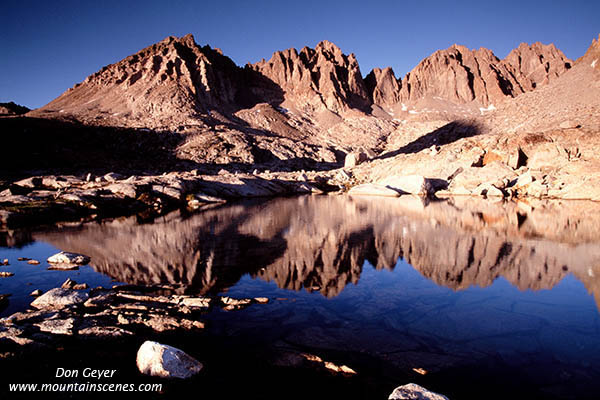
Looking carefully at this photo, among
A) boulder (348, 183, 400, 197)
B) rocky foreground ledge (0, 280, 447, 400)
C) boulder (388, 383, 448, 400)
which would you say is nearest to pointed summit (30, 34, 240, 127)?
boulder (348, 183, 400, 197)

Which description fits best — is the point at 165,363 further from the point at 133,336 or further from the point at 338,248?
the point at 338,248

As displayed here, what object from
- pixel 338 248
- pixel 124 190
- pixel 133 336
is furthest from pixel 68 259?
pixel 124 190

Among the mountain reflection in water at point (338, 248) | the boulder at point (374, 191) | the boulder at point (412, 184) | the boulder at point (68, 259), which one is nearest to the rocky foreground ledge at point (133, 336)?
the mountain reflection in water at point (338, 248)

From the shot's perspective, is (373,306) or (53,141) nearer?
(373,306)

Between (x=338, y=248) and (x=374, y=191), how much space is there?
3138 centimetres

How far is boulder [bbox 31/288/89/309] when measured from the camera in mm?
8406

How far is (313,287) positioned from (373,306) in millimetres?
2110

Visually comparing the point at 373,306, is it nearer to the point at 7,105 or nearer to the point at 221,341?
the point at 221,341

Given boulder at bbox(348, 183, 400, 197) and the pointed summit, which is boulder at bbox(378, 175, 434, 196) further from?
the pointed summit

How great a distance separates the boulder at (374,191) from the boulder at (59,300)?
3834cm

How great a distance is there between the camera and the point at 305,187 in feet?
176

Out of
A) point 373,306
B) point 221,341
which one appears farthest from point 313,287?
point 221,341

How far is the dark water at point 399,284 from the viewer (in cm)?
619

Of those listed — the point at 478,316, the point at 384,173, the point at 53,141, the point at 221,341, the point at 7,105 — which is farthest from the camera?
the point at 7,105
